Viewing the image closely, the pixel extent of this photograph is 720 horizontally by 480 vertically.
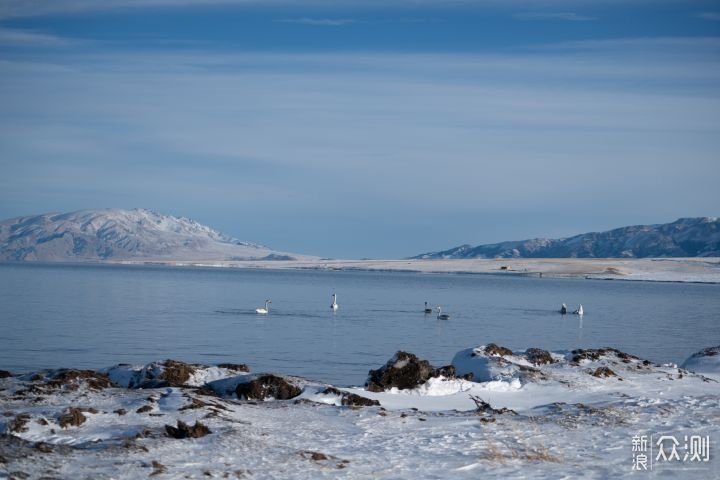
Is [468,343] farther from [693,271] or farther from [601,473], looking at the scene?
[693,271]

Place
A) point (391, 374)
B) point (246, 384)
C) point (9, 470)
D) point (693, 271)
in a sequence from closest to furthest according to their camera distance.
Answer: point (9, 470) → point (246, 384) → point (391, 374) → point (693, 271)

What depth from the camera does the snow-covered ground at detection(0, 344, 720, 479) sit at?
9.29 m

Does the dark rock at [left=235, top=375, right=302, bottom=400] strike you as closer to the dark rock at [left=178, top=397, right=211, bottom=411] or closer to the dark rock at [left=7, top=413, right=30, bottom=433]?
the dark rock at [left=178, top=397, right=211, bottom=411]

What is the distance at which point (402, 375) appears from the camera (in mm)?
15359

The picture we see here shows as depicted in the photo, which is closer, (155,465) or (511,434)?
(155,465)

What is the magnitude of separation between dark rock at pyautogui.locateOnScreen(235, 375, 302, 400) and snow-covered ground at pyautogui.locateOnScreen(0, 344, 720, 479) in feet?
0.08

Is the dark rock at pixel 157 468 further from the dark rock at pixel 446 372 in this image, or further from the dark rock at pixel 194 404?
the dark rock at pixel 446 372

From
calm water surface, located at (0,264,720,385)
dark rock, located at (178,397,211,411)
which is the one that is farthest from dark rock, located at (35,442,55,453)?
calm water surface, located at (0,264,720,385)

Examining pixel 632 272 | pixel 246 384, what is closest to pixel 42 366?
pixel 246 384

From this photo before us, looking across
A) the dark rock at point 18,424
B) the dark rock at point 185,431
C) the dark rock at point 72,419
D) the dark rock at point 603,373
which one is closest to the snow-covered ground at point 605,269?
the dark rock at point 603,373

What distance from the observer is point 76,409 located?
10.8m

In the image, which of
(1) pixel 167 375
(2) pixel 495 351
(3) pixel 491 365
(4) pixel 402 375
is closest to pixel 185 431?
(1) pixel 167 375

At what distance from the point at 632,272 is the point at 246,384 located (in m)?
123

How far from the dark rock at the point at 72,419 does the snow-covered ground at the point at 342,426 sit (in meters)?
0.02
